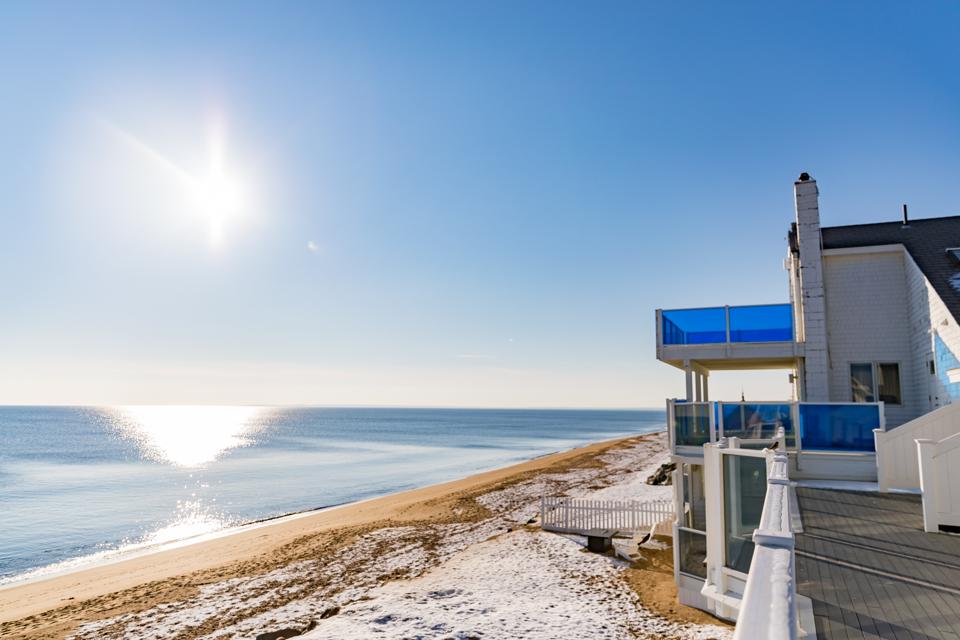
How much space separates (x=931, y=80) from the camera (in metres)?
17.0

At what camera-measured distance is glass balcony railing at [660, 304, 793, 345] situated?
1555 cm

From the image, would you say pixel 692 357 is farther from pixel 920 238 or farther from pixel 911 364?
pixel 920 238

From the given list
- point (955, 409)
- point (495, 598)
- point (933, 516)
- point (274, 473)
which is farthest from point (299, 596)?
point (274, 473)

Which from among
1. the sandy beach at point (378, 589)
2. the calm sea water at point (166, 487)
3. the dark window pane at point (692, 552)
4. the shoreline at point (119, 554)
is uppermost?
the dark window pane at point (692, 552)

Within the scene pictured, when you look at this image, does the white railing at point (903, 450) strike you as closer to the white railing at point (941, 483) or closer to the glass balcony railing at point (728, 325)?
the white railing at point (941, 483)

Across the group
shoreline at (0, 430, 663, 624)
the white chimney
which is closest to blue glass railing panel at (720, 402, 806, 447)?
the white chimney

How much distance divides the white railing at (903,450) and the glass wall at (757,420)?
2.17 metres

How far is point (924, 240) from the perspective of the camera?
1656 centimetres

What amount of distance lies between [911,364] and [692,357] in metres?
6.24

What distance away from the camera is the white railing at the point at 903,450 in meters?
10.9

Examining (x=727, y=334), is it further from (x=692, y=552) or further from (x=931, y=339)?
(x=692, y=552)

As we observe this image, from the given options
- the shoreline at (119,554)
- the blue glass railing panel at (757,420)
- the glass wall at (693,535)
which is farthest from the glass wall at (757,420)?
the shoreline at (119,554)

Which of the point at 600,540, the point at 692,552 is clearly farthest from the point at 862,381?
the point at 692,552

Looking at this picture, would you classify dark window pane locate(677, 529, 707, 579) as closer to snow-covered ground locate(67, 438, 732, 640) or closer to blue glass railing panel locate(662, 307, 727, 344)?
snow-covered ground locate(67, 438, 732, 640)
